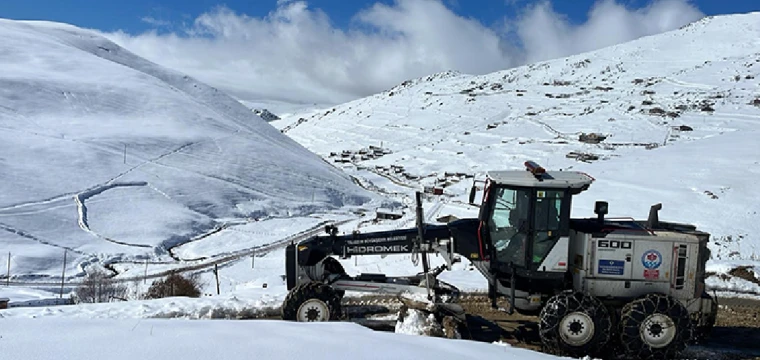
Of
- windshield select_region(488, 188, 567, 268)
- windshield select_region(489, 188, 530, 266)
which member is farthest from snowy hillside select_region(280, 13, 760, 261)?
windshield select_region(489, 188, 530, 266)

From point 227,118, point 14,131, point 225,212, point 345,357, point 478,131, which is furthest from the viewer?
point 478,131

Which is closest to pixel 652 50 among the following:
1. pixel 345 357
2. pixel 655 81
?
pixel 655 81

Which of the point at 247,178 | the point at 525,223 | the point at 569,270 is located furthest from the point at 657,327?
the point at 247,178

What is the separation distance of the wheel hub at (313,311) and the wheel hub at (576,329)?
12.2 ft

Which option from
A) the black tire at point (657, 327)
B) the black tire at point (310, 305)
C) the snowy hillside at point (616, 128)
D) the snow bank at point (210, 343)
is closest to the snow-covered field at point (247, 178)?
the snow bank at point (210, 343)

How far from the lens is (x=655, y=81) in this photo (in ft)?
326

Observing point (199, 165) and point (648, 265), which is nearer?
point (648, 265)

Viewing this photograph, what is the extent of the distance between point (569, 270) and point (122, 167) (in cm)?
4820

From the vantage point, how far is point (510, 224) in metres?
8.59

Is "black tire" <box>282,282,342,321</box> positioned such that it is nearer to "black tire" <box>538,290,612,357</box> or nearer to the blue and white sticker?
"black tire" <box>538,290,612,357</box>

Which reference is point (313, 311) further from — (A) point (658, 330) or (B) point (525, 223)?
(A) point (658, 330)

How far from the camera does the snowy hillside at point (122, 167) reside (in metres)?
37.2

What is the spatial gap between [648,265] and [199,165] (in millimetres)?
50311

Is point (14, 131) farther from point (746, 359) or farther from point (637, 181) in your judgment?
point (746, 359)
